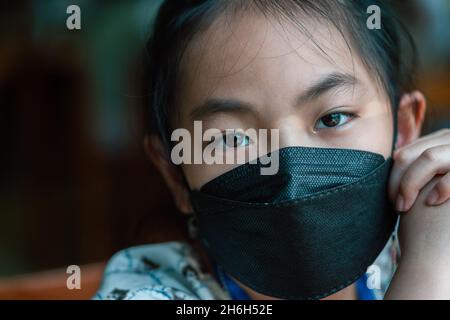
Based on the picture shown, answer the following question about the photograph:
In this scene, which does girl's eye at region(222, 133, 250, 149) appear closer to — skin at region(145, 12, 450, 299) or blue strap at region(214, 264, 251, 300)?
skin at region(145, 12, 450, 299)

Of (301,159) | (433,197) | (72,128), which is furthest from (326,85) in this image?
(72,128)

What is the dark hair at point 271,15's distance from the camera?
44.0 inches

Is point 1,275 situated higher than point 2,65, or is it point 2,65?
point 2,65

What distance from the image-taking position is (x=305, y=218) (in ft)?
3.20

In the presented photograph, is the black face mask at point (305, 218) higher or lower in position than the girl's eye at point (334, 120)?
lower

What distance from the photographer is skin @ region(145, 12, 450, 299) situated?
1009 millimetres

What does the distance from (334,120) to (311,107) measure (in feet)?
0.20

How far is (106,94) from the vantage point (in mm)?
3539

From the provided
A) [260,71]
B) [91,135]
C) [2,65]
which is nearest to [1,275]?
[91,135]

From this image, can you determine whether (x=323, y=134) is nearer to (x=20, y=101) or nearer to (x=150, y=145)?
(x=150, y=145)

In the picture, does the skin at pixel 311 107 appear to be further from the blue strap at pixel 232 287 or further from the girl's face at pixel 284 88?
the blue strap at pixel 232 287

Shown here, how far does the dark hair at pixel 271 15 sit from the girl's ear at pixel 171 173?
37 millimetres

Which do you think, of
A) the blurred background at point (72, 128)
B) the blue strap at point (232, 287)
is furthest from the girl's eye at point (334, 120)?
the blurred background at point (72, 128)

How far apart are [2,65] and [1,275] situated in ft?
4.05
